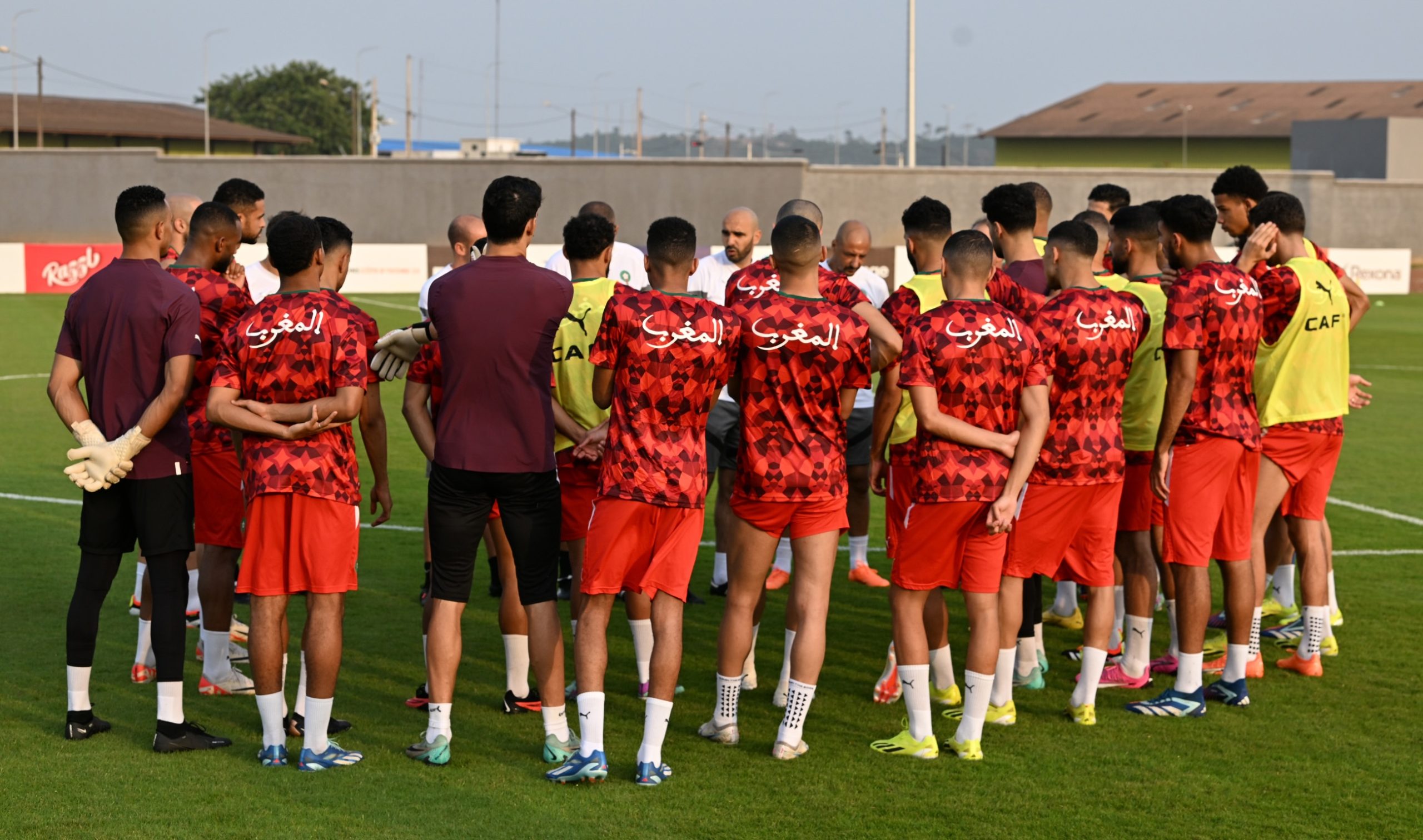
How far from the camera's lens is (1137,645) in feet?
22.2

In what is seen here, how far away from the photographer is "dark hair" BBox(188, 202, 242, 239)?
632cm

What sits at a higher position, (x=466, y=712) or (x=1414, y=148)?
(x=1414, y=148)

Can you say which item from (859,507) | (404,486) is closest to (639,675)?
(859,507)

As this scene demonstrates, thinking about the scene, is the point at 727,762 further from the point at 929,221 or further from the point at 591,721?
the point at 929,221

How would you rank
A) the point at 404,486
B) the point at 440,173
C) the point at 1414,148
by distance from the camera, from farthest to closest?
the point at 1414,148
the point at 440,173
the point at 404,486

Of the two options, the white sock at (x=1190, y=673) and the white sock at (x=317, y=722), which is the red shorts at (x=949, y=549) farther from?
the white sock at (x=317, y=722)

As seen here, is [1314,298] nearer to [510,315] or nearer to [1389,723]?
[1389,723]

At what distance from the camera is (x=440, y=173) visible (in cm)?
4619

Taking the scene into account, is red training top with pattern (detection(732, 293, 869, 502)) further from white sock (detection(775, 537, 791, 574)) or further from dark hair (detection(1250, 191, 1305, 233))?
white sock (detection(775, 537, 791, 574))

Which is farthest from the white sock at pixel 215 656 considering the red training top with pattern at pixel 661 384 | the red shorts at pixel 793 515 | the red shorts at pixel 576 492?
the red shorts at pixel 793 515

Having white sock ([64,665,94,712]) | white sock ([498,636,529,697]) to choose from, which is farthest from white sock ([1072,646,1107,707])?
white sock ([64,665,94,712])

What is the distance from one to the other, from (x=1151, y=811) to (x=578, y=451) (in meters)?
2.68

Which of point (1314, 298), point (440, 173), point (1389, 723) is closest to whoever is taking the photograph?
point (1389, 723)

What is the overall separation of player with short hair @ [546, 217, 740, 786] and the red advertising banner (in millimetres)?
29115
